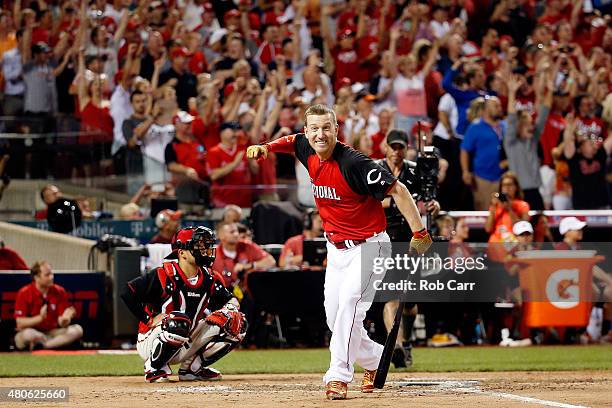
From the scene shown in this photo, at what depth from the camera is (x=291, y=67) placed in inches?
767

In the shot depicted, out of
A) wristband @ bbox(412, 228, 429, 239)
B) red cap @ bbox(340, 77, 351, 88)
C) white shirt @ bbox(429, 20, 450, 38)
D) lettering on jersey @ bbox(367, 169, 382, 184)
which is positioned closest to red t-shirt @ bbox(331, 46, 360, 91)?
red cap @ bbox(340, 77, 351, 88)

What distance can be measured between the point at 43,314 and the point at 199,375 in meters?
4.08

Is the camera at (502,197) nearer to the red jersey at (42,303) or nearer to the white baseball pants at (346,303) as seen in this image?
the red jersey at (42,303)

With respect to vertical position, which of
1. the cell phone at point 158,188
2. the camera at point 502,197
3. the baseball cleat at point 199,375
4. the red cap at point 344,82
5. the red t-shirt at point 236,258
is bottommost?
the baseball cleat at point 199,375

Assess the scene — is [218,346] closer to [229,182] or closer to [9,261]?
[9,261]

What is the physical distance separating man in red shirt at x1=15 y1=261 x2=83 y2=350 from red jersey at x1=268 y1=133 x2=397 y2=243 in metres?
6.07

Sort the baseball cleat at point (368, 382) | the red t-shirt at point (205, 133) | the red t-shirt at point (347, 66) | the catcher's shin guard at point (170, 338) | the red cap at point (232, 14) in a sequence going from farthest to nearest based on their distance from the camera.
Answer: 1. the red t-shirt at point (347, 66)
2. the red cap at point (232, 14)
3. the red t-shirt at point (205, 133)
4. the catcher's shin guard at point (170, 338)
5. the baseball cleat at point (368, 382)

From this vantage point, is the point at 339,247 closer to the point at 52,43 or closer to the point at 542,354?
the point at 542,354

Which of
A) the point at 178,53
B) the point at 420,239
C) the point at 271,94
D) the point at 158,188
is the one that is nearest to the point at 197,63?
the point at 178,53

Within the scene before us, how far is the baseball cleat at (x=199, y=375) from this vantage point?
10773mm

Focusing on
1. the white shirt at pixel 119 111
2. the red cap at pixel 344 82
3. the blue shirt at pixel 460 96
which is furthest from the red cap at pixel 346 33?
the white shirt at pixel 119 111

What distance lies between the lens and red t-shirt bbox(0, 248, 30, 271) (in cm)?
1530

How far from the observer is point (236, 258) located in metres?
15.1

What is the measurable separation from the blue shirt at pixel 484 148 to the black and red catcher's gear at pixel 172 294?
280 inches
